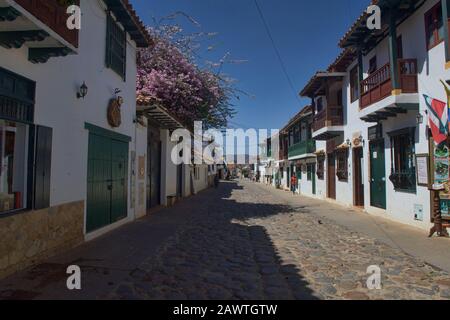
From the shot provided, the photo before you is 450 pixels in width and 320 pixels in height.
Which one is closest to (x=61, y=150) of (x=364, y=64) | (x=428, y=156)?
(x=428, y=156)

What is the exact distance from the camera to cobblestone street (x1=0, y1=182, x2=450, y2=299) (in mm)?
4391

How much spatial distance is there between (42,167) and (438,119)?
845 cm

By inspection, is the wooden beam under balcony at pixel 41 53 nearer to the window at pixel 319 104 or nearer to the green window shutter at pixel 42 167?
the green window shutter at pixel 42 167

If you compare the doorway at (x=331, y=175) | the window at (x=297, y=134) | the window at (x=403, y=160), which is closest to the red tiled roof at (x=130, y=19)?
the window at (x=403, y=160)

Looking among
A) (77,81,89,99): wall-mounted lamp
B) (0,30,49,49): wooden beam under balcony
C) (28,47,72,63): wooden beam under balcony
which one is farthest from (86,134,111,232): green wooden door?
(0,30,49,49): wooden beam under balcony

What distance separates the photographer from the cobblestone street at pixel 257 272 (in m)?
4.39

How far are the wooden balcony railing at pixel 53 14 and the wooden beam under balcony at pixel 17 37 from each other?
201 millimetres

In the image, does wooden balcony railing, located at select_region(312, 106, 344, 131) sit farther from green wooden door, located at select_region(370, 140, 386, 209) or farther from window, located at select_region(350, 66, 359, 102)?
green wooden door, located at select_region(370, 140, 386, 209)

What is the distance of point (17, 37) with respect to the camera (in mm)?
4574

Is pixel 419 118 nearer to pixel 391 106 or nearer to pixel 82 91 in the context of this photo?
pixel 391 106

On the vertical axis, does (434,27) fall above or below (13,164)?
above

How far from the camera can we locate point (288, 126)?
29.4m

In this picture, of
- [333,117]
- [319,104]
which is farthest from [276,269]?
[319,104]

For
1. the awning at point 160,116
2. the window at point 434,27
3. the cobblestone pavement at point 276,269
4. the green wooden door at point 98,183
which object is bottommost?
the cobblestone pavement at point 276,269
